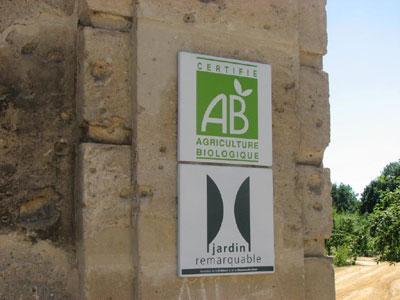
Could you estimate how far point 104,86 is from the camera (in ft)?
7.84

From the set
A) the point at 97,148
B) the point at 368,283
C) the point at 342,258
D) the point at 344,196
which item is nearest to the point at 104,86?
the point at 97,148

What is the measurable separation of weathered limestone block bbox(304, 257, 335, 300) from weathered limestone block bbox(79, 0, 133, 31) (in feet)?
4.40

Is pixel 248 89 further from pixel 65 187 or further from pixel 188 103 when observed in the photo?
pixel 65 187

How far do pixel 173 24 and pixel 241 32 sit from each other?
337 mm

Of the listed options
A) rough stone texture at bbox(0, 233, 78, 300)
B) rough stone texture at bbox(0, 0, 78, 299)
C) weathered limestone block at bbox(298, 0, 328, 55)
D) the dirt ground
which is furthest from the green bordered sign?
the dirt ground

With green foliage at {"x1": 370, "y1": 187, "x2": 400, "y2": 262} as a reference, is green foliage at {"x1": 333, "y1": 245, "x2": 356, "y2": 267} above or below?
below

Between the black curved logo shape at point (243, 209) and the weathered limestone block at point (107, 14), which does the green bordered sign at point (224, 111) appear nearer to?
the black curved logo shape at point (243, 209)

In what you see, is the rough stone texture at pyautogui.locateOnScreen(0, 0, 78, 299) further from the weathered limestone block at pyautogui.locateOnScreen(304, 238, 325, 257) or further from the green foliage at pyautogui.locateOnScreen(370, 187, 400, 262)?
the green foliage at pyautogui.locateOnScreen(370, 187, 400, 262)

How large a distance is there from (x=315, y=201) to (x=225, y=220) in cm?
56

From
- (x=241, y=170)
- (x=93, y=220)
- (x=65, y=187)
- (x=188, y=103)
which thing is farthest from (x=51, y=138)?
(x=241, y=170)

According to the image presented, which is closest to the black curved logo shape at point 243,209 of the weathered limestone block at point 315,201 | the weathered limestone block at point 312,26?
the weathered limestone block at point 315,201

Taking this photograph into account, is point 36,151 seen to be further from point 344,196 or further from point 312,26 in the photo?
point 344,196

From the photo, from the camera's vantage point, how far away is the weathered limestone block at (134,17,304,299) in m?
2.35

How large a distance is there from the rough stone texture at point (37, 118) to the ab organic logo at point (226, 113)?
522 mm
